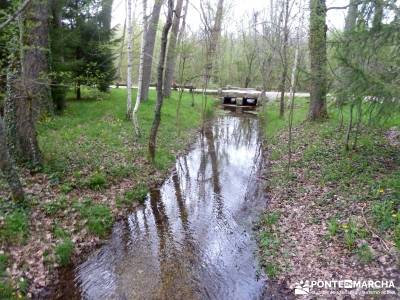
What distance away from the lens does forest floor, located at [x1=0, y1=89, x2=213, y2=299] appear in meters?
5.21

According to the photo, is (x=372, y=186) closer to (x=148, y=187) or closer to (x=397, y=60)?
(x=397, y=60)

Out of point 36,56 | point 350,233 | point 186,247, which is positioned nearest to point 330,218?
point 350,233

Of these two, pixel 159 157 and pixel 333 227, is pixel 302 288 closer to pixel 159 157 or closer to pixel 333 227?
pixel 333 227

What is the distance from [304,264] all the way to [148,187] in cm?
485

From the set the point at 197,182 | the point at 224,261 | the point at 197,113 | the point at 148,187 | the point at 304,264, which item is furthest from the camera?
the point at 197,113

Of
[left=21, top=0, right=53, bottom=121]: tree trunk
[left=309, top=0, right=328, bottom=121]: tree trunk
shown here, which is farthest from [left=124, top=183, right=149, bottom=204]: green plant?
[left=309, top=0, right=328, bottom=121]: tree trunk

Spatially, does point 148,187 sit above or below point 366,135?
below

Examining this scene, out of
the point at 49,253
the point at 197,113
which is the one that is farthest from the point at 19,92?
the point at 197,113

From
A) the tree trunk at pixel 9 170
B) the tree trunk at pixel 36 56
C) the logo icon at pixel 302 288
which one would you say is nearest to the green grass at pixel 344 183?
the logo icon at pixel 302 288

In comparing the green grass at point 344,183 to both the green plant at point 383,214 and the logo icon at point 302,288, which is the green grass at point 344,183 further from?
the logo icon at point 302,288

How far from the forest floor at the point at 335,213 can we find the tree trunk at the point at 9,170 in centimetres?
481

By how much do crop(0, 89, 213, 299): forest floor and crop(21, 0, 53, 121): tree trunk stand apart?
101cm

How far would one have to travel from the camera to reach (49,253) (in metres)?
5.50

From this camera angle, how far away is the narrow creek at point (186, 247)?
5090 millimetres
